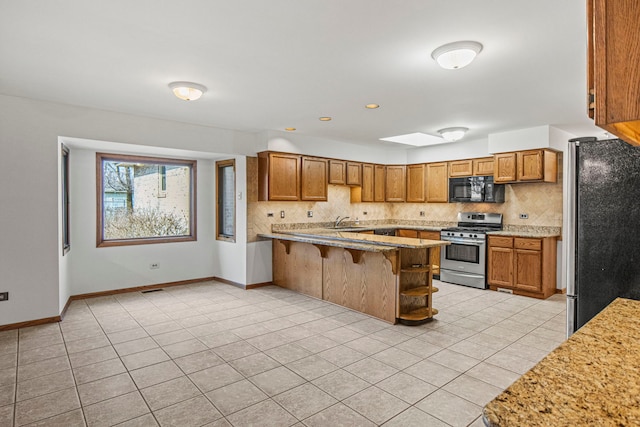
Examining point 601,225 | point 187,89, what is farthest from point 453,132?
point 187,89

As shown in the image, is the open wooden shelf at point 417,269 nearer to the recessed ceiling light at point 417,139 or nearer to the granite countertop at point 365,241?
the granite countertop at point 365,241

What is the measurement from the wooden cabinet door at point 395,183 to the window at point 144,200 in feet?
12.3

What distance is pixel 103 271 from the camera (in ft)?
17.5

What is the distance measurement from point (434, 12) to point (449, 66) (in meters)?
0.64

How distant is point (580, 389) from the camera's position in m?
0.97

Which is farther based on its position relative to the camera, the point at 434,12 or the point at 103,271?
the point at 103,271

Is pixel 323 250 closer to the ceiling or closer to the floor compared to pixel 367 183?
closer to the floor


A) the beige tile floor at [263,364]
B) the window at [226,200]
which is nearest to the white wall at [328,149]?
the window at [226,200]

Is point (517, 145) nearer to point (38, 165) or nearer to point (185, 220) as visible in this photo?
point (185, 220)

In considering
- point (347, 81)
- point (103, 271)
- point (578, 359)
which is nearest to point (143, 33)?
point (347, 81)

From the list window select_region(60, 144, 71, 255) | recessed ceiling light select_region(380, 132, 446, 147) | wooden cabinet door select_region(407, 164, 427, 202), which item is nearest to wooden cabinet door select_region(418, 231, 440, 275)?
wooden cabinet door select_region(407, 164, 427, 202)

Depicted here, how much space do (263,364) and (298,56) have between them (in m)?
2.51

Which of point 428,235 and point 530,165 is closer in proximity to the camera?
point 530,165

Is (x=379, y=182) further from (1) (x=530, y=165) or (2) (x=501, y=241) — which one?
(1) (x=530, y=165)
